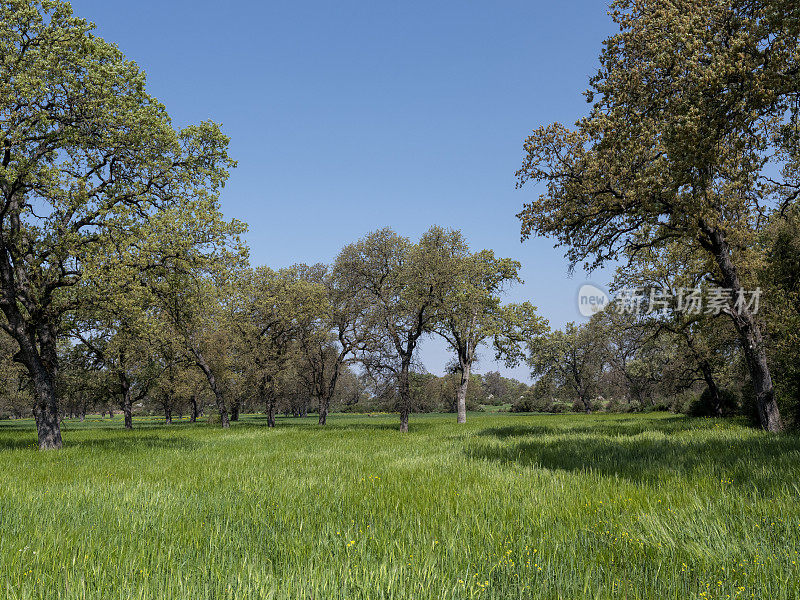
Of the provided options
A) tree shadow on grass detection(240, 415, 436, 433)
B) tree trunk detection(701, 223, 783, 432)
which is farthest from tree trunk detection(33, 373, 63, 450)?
tree trunk detection(701, 223, 783, 432)

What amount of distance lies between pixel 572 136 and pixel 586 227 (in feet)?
12.5

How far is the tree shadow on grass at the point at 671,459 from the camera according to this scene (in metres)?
7.65

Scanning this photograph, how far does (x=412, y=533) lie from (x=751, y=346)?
18.3 metres

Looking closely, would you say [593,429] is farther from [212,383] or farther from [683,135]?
[212,383]

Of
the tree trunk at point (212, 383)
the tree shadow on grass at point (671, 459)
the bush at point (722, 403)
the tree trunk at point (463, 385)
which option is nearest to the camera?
the tree shadow on grass at point (671, 459)

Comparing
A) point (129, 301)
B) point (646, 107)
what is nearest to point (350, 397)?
point (129, 301)

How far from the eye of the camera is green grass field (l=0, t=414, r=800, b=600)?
11.5 ft

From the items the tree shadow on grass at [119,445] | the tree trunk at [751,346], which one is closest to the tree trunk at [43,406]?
the tree shadow on grass at [119,445]

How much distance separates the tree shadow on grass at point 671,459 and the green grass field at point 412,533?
89 millimetres

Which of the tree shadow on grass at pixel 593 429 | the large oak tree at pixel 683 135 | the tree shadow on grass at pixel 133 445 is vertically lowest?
the tree shadow on grass at pixel 593 429

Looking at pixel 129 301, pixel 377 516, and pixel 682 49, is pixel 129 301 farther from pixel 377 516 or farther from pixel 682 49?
pixel 682 49

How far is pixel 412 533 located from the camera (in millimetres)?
4996

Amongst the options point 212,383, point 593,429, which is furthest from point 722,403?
point 212,383

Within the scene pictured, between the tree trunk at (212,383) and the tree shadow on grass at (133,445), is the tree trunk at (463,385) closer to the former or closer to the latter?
the tree trunk at (212,383)
